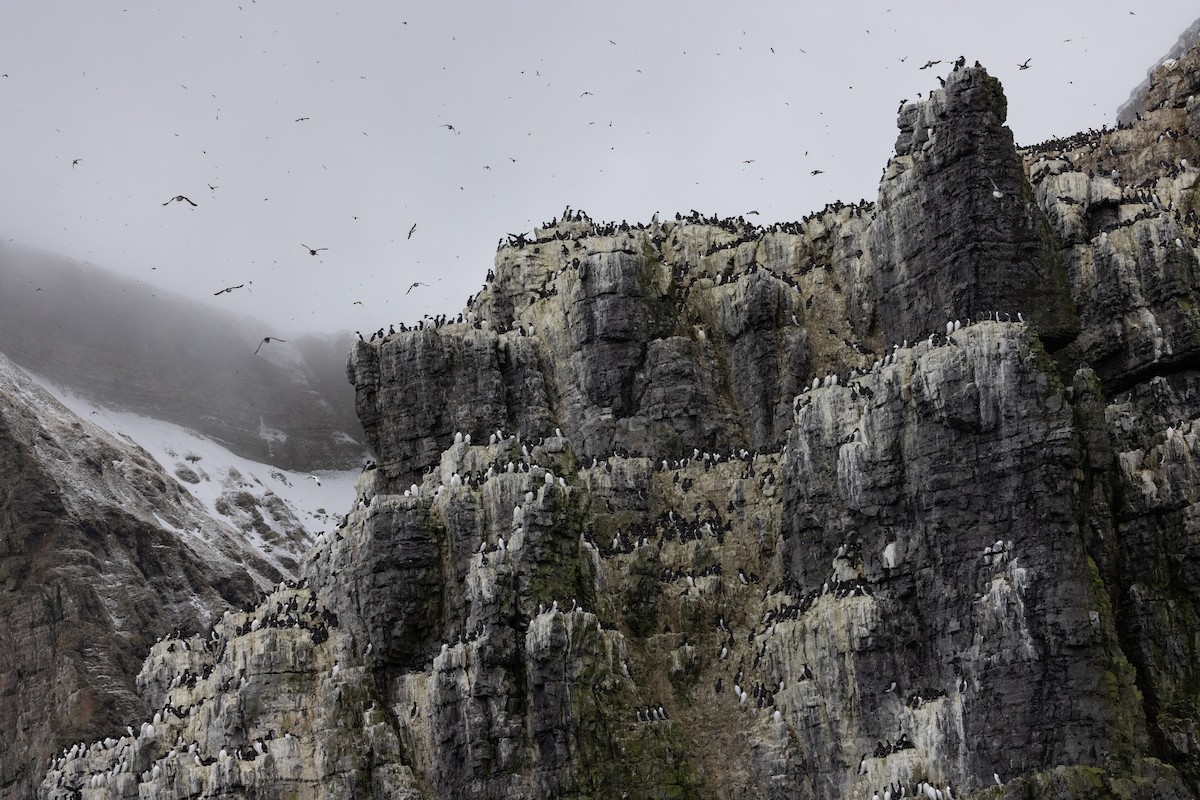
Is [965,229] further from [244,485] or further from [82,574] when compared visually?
[244,485]

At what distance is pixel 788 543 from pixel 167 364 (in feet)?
272

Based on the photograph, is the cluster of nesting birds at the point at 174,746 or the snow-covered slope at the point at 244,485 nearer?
the cluster of nesting birds at the point at 174,746

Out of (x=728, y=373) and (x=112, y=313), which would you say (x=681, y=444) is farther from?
(x=112, y=313)

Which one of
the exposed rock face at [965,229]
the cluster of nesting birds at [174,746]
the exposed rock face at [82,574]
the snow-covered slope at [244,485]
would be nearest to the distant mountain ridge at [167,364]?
the snow-covered slope at [244,485]

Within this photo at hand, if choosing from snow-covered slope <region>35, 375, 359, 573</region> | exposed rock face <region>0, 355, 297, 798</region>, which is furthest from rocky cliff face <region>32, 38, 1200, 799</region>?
snow-covered slope <region>35, 375, 359, 573</region>

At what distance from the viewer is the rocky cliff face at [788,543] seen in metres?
51.1

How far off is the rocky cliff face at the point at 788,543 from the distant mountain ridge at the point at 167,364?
5808 cm

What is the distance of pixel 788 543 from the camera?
60062mm

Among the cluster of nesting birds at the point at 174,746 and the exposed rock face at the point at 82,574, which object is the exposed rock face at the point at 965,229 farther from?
the exposed rock face at the point at 82,574

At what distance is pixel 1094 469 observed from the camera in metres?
53.1

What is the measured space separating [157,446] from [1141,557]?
85.7m

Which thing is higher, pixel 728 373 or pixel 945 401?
pixel 728 373

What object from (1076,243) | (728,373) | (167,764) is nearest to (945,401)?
(1076,243)

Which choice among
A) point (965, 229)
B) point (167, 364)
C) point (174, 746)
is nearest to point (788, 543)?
point (965, 229)
